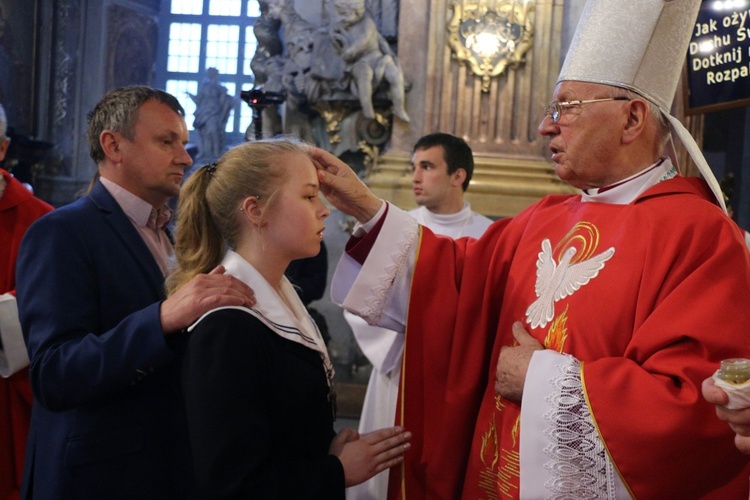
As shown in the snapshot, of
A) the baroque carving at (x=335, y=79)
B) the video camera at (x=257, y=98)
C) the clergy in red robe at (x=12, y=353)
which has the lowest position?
the clergy in red robe at (x=12, y=353)

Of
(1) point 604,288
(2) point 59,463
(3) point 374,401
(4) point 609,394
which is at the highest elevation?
(1) point 604,288

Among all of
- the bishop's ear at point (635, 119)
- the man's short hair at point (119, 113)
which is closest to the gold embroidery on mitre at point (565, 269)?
the bishop's ear at point (635, 119)

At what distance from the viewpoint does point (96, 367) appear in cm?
203

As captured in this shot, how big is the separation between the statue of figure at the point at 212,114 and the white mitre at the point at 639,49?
28.3 feet

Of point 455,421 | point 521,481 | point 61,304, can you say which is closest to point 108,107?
point 61,304

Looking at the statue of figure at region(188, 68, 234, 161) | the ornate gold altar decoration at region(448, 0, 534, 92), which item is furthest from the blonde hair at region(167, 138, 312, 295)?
the statue of figure at region(188, 68, 234, 161)

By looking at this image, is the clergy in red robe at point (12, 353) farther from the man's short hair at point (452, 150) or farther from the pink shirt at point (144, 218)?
the man's short hair at point (452, 150)

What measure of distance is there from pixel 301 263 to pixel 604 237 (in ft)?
8.72

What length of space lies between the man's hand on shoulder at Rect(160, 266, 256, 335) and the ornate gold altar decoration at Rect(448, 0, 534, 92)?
5.36m

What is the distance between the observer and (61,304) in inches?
83.7

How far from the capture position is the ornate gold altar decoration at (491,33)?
6.93 m

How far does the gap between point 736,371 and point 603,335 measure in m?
0.58

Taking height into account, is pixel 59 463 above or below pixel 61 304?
below

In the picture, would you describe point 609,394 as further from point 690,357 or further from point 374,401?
point 374,401
